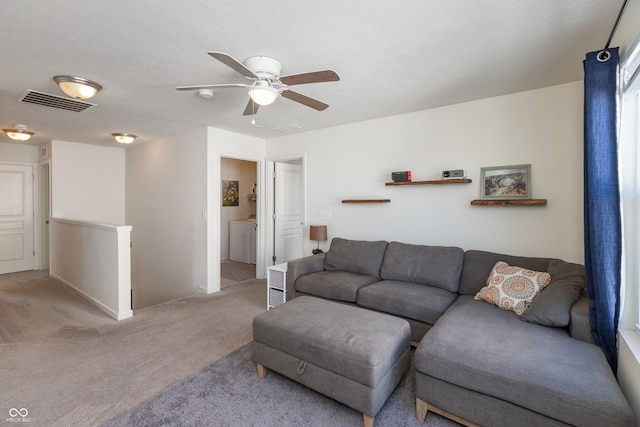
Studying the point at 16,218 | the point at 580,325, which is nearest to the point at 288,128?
the point at 580,325

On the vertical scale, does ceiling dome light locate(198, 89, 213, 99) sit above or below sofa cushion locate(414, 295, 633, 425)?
above

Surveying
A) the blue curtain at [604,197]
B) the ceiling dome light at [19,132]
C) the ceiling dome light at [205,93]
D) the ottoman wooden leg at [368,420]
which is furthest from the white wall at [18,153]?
the blue curtain at [604,197]

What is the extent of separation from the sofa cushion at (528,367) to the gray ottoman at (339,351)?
220 millimetres

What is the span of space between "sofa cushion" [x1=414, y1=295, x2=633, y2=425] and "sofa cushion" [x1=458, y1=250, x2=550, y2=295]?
0.75m

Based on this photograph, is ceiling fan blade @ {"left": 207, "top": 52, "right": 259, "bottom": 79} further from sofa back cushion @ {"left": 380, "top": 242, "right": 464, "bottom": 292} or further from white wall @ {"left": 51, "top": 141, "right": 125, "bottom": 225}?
white wall @ {"left": 51, "top": 141, "right": 125, "bottom": 225}

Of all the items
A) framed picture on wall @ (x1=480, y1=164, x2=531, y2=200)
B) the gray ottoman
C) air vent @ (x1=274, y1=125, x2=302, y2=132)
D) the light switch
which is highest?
air vent @ (x1=274, y1=125, x2=302, y2=132)

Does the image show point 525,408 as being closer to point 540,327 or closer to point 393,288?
point 540,327

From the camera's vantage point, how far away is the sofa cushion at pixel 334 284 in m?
3.05

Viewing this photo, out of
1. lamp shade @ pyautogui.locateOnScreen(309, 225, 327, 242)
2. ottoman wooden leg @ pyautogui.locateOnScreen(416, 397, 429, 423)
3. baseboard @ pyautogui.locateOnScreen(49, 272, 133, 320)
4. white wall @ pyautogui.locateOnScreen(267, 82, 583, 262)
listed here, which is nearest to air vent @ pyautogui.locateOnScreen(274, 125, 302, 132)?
white wall @ pyautogui.locateOnScreen(267, 82, 583, 262)

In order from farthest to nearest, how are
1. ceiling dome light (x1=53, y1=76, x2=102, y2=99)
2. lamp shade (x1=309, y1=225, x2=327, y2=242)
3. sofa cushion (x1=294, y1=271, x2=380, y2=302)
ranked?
lamp shade (x1=309, y1=225, x2=327, y2=242), sofa cushion (x1=294, y1=271, x2=380, y2=302), ceiling dome light (x1=53, y1=76, x2=102, y2=99)

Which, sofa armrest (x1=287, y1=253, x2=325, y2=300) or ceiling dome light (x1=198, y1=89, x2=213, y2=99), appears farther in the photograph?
sofa armrest (x1=287, y1=253, x2=325, y2=300)

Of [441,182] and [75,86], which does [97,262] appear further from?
[441,182]

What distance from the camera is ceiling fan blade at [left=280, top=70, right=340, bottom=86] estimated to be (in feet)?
6.31

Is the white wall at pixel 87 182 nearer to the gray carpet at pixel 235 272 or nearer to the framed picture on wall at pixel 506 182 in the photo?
the gray carpet at pixel 235 272
